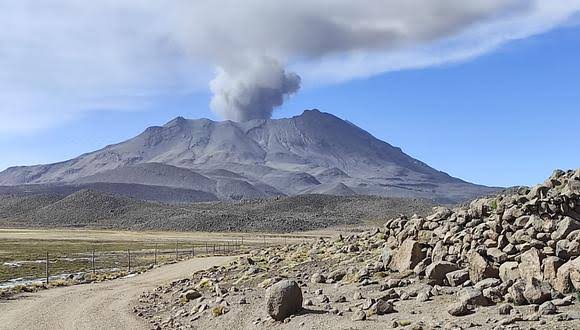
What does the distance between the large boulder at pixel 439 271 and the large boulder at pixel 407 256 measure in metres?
1.81

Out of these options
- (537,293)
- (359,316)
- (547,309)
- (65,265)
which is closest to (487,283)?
(537,293)

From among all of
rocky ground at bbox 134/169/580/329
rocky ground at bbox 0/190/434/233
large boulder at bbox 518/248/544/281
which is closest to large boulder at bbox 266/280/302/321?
rocky ground at bbox 134/169/580/329

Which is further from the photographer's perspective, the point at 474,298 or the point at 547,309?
the point at 474,298

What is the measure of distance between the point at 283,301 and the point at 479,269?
5.84 meters

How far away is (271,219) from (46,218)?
72.1m

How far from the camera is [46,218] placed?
650ft

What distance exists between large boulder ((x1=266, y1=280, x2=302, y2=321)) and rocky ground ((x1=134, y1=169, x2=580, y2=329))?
0.03 m

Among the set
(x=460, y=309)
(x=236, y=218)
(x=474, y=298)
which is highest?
(x=236, y=218)

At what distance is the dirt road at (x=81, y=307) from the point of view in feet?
84.4

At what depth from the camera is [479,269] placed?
19.1m

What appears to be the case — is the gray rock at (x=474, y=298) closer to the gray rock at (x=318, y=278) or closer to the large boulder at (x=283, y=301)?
the large boulder at (x=283, y=301)

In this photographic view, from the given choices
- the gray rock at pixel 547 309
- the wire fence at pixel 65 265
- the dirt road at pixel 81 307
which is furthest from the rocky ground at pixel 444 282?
the wire fence at pixel 65 265

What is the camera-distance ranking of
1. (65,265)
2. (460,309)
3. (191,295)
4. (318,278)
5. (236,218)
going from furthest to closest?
(236,218) < (65,265) < (191,295) < (318,278) < (460,309)

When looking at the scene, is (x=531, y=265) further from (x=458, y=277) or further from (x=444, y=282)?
(x=444, y=282)
